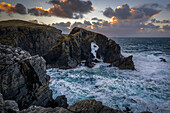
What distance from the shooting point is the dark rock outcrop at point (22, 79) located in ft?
34.0

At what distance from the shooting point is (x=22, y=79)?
11.7 metres

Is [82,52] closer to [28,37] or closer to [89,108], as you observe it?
[28,37]

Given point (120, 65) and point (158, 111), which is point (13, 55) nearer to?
point (158, 111)

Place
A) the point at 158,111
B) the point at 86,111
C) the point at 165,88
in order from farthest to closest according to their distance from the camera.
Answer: the point at 165,88, the point at 158,111, the point at 86,111

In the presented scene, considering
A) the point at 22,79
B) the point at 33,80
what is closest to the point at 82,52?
the point at 33,80

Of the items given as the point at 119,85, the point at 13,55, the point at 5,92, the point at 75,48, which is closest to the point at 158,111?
the point at 119,85

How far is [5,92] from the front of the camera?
32.8 feet

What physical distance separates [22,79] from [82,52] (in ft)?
116

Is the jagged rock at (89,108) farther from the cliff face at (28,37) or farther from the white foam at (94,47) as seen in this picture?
the cliff face at (28,37)

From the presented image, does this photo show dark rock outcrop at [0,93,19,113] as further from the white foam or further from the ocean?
the white foam

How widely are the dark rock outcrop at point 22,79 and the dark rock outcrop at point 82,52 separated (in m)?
22.9

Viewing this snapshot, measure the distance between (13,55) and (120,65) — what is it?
34183 millimetres

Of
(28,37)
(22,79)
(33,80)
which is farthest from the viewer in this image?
(28,37)

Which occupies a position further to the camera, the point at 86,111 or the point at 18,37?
the point at 18,37
